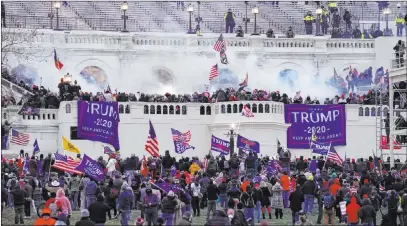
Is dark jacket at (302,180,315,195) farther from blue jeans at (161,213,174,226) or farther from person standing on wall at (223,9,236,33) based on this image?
person standing on wall at (223,9,236,33)

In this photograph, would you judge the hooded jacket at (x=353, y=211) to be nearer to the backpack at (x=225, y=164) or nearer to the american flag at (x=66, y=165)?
the american flag at (x=66, y=165)

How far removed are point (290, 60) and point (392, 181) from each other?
1311 inches

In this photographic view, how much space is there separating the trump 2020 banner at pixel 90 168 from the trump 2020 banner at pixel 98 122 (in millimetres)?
19282

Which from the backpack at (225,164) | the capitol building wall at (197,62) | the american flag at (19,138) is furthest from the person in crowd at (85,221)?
the capitol building wall at (197,62)

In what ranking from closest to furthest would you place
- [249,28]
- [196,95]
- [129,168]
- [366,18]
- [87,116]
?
[129,168], [87,116], [196,95], [249,28], [366,18]

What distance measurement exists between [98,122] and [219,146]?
28.3 feet

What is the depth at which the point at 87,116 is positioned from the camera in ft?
225

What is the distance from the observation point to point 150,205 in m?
43.6

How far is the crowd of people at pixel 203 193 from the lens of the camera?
4272cm

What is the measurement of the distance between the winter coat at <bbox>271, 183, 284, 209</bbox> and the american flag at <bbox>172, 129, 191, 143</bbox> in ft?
52.5

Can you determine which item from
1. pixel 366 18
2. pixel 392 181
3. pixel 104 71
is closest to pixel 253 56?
pixel 104 71

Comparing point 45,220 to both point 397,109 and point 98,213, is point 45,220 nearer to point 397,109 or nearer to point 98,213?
point 98,213

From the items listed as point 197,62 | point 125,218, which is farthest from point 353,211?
point 197,62

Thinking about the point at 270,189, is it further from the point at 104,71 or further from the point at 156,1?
the point at 156,1
